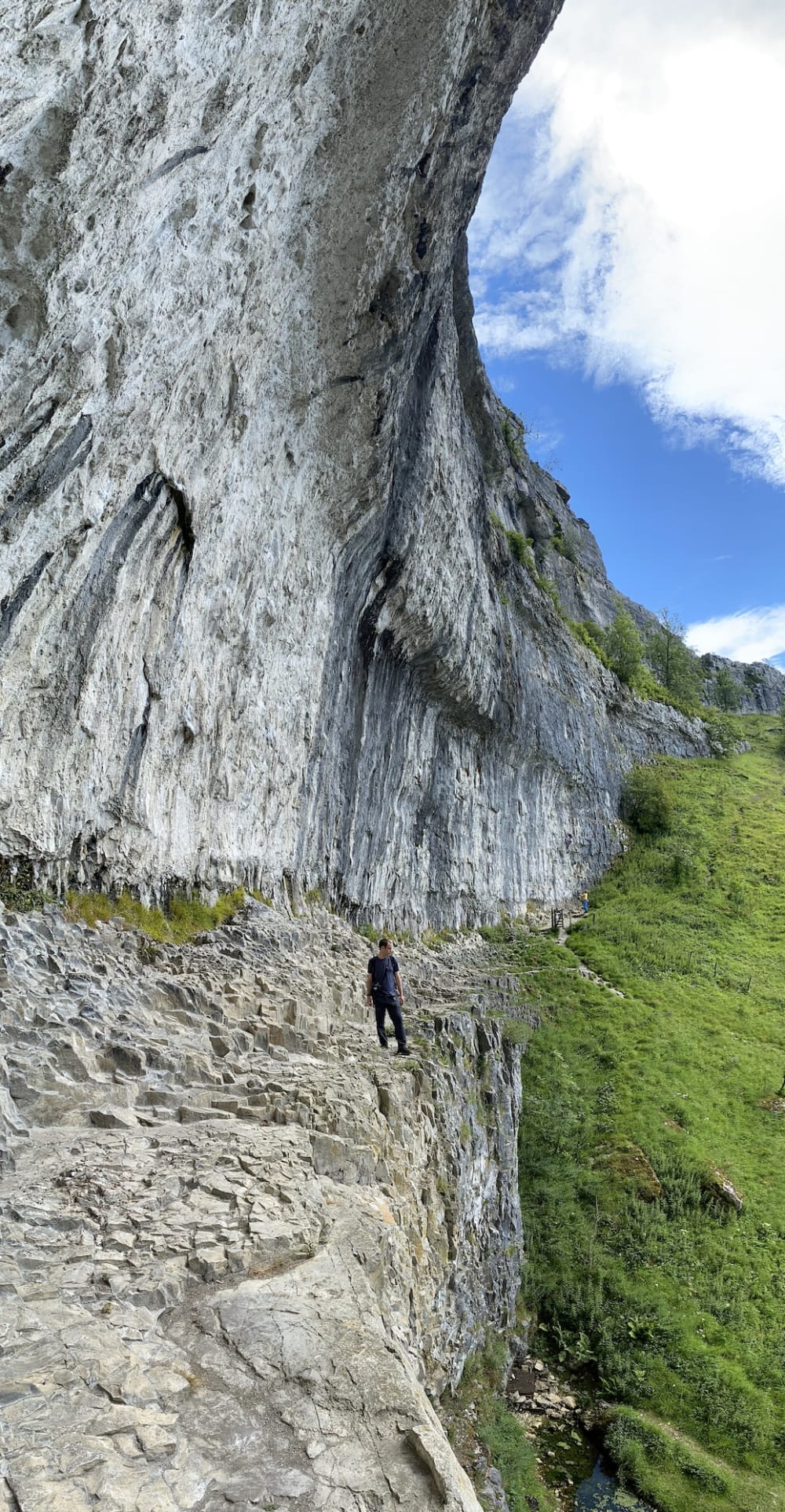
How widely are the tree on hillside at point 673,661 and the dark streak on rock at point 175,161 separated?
6751cm

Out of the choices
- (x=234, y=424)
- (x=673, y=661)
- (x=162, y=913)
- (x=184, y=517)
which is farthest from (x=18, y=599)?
(x=673, y=661)

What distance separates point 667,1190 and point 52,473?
19244mm

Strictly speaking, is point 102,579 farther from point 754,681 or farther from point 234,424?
point 754,681

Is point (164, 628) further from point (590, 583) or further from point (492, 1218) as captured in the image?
point (590, 583)

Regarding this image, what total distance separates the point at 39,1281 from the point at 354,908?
18716mm

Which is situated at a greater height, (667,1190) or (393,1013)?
(393,1013)

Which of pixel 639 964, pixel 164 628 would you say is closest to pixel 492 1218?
pixel 164 628

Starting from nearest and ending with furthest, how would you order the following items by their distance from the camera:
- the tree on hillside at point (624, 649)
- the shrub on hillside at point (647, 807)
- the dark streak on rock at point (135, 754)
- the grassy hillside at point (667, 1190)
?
1. the dark streak on rock at point (135, 754)
2. the grassy hillside at point (667, 1190)
3. the shrub on hillside at point (647, 807)
4. the tree on hillside at point (624, 649)

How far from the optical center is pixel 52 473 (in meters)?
10.6

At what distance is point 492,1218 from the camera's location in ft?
48.8

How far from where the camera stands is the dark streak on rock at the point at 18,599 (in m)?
10.2

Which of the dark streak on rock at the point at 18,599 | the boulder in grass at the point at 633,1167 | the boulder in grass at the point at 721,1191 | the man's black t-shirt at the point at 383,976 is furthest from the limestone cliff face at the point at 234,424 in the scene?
the boulder in grass at the point at 721,1191

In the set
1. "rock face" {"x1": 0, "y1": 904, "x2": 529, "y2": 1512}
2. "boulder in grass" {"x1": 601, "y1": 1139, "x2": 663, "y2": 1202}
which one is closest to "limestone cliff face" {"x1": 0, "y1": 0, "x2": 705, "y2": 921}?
"rock face" {"x1": 0, "y1": 904, "x2": 529, "y2": 1512}

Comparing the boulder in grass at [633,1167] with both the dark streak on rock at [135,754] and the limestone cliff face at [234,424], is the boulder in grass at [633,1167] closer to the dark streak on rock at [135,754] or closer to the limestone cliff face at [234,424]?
the limestone cliff face at [234,424]
